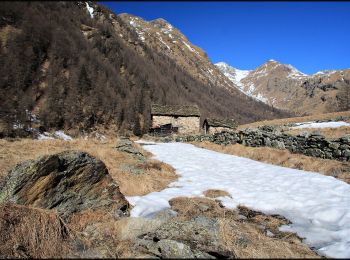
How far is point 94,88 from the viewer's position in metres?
75.4

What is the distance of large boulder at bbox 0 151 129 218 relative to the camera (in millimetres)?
6832

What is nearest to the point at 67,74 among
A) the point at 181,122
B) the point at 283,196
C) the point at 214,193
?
the point at 181,122

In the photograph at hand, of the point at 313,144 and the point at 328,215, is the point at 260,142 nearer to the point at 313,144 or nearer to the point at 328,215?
the point at 313,144

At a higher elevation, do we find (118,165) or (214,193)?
(118,165)

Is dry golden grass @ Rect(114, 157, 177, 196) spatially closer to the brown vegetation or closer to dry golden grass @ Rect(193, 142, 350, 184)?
the brown vegetation

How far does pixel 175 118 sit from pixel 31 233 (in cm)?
4035

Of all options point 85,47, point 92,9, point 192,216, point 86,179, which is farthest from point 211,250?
point 92,9

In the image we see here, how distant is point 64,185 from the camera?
7.45 metres

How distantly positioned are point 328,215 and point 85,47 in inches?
3551

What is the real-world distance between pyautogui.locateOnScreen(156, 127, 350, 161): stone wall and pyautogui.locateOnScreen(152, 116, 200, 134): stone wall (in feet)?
63.9

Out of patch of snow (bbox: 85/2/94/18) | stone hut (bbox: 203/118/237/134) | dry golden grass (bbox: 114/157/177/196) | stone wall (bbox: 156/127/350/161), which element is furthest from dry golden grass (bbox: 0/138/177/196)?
patch of snow (bbox: 85/2/94/18)

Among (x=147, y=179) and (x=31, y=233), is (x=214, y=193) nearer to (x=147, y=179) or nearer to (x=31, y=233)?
(x=147, y=179)

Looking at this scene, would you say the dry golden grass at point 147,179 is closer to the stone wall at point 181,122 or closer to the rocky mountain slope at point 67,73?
the stone wall at point 181,122

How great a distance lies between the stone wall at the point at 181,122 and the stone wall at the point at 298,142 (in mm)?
19491
